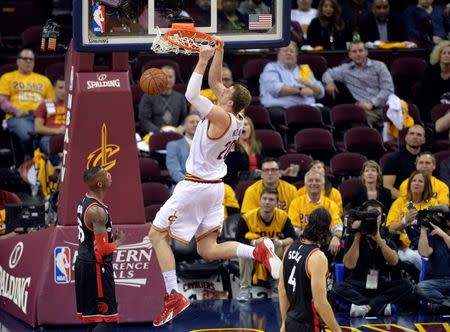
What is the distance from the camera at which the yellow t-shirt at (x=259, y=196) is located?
13562mm

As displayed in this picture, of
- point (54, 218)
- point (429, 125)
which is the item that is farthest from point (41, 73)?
point (429, 125)

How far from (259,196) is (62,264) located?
2737 millimetres

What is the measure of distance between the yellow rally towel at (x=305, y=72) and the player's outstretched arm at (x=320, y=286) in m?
6.92

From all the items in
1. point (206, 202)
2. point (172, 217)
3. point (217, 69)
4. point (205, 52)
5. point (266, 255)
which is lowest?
point (266, 255)

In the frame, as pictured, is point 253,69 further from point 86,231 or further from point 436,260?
point 86,231

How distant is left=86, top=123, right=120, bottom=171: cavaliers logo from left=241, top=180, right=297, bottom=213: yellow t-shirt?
237 centimetres

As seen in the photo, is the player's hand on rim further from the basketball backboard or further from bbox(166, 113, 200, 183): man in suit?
bbox(166, 113, 200, 183): man in suit

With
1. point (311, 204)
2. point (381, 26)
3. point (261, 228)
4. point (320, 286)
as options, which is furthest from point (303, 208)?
point (381, 26)

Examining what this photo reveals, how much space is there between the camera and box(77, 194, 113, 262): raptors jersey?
10266 mm

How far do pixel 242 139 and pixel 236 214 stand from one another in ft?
4.20

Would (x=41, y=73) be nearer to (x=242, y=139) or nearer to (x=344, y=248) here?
(x=242, y=139)

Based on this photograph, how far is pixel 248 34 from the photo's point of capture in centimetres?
1077

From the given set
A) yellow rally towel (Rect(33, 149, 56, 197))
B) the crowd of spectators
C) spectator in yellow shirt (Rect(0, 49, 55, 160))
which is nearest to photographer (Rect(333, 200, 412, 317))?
the crowd of spectators

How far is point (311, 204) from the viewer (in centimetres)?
1348
